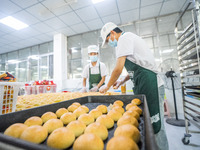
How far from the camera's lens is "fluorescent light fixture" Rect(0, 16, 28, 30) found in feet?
11.9

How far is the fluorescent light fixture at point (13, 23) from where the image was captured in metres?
3.61

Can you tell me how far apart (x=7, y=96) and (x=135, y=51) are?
1.27m

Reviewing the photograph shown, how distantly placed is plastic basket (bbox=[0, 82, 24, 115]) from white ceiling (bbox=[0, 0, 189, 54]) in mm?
3097

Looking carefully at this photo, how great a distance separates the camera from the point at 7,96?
73 centimetres

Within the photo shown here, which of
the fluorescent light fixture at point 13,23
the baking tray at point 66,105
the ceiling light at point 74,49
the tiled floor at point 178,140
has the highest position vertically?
the fluorescent light fixture at point 13,23

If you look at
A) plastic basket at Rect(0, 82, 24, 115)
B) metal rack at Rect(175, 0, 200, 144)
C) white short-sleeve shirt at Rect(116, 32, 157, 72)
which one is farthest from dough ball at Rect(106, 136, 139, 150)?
metal rack at Rect(175, 0, 200, 144)

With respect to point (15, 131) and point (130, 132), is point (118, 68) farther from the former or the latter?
point (15, 131)

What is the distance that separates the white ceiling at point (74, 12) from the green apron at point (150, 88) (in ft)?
9.38

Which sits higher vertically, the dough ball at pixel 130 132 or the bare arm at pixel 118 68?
the bare arm at pixel 118 68

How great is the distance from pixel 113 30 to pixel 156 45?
11.5 ft

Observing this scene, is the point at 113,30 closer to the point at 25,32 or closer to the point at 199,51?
the point at 199,51

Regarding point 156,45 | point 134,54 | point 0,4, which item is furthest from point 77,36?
point 134,54

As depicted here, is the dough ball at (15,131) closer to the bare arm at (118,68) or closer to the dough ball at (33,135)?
the dough ball at (33,135)

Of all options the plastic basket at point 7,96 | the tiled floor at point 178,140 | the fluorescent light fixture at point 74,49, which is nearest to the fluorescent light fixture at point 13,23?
the fluorescent light fixture at point 74,49
